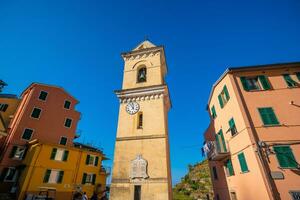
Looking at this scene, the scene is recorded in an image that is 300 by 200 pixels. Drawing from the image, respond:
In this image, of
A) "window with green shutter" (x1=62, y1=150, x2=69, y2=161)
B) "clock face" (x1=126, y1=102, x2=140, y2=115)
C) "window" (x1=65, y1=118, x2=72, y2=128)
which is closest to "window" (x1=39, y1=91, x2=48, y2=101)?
"window" (x1=65, y1=118, x2=72, y2=128)

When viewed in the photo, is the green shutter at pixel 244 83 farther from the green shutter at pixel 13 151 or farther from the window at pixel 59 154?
the green shutter at pixel 13 151

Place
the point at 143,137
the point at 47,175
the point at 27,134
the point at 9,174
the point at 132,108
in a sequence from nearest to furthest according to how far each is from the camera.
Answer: the point at 143,137 < the point at 132,108 < the point at 9,174 < the point at 47,175 < the point at 27,134

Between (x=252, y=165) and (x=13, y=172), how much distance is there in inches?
1103

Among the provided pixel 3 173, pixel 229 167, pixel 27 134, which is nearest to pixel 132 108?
pixel 229 167

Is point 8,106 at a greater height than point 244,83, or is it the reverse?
point 8,106

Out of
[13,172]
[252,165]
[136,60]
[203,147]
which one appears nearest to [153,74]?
[136,60]

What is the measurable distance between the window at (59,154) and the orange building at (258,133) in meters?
19.7

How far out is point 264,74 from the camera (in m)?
15.6

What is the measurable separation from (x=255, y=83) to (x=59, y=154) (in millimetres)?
25911

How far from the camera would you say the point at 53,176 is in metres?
23.2

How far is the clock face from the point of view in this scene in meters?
16.5

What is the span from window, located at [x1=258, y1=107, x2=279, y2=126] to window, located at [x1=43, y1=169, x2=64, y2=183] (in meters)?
25.0

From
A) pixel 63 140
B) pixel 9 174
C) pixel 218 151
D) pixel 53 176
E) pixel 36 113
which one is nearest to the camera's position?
pixel 218 151

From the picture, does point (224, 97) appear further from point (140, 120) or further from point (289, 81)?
point (140, 120)
